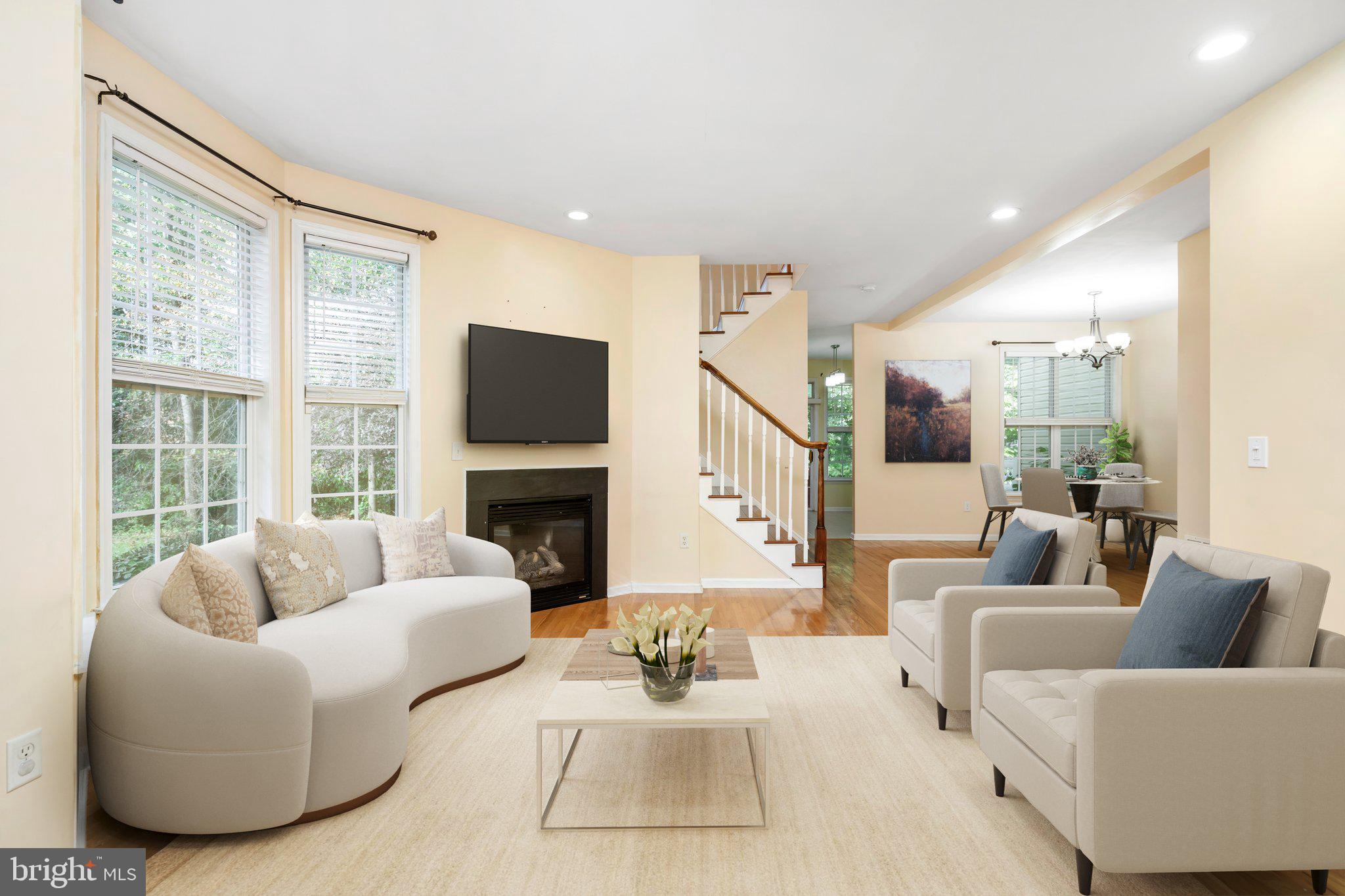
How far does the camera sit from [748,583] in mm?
5719

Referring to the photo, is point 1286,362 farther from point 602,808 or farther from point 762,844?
point 602,808

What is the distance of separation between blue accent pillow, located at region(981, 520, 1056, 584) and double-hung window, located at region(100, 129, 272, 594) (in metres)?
3.59

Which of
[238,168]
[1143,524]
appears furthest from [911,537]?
[238,168]

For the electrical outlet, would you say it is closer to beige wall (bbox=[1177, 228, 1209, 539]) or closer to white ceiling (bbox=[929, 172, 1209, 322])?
white ceiling (bbox=[929, 172, 1209, 322])

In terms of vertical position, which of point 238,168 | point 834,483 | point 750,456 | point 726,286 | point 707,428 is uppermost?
point 726,286

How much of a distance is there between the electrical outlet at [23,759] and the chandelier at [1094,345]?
25.5 feet

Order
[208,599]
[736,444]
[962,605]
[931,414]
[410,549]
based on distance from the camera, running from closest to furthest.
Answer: [208,599]
[962,605]
[410,549]
[736,444]
[931,414]

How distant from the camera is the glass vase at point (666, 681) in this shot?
7.07 ft

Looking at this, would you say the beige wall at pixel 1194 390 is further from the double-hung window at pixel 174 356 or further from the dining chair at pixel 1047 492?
the double-hung window at pixel 174 356

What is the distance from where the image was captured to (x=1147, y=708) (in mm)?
1670

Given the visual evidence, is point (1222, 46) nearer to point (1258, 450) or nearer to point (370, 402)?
point (1258, 450)

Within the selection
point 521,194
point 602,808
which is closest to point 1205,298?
point 521,194

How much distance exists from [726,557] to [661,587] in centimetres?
60

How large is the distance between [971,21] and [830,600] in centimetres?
383
